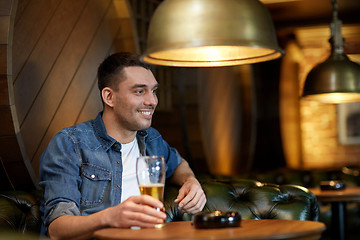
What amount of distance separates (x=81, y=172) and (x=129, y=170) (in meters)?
0.22

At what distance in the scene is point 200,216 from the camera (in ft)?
5.06

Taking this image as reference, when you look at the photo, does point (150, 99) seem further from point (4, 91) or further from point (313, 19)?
point (313, 19)

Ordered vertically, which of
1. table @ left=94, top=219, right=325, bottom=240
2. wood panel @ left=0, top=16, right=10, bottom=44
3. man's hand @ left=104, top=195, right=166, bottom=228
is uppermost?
wood panel @ left=0, top=16, right=10, bottom=44

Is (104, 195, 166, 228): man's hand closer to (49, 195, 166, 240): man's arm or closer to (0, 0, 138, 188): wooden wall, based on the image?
(49, 195, 166, 240): man's arm

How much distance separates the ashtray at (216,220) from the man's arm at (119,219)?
11cm

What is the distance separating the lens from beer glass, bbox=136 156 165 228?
1.54 metres

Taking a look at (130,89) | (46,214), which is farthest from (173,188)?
(46,214)

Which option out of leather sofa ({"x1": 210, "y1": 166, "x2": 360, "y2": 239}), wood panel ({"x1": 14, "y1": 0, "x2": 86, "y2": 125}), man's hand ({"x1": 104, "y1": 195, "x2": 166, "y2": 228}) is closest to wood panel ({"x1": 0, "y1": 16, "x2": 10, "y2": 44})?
wood panel ({"x1": 14, "y1": 0, "x2": 86, "y2": 125})

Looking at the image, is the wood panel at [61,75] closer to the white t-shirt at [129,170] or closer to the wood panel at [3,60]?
the wood panel at [3,60]

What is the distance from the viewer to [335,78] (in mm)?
3148

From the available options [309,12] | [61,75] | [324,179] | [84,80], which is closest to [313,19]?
[309,12]

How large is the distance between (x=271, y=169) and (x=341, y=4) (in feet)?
6.56

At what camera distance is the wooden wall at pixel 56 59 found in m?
2.28

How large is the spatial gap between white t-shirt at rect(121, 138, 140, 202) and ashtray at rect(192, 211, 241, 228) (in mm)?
557
